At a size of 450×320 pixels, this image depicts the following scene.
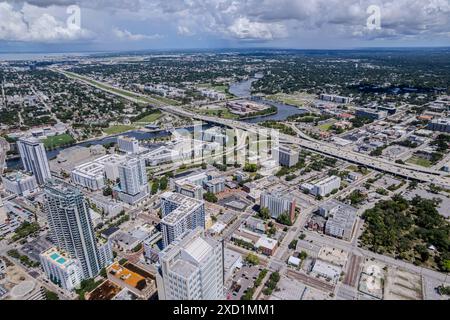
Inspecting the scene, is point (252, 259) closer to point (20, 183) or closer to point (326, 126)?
point (20, 183)

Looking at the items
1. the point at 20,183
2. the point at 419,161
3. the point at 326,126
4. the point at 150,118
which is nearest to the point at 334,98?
the point at 326,126

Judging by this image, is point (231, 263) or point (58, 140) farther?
point (58, 140)

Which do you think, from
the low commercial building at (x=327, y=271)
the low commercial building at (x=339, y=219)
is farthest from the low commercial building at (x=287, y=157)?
the low commercial building at (x=327, y=271)

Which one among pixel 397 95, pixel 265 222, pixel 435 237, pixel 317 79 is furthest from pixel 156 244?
pixel 317 79
